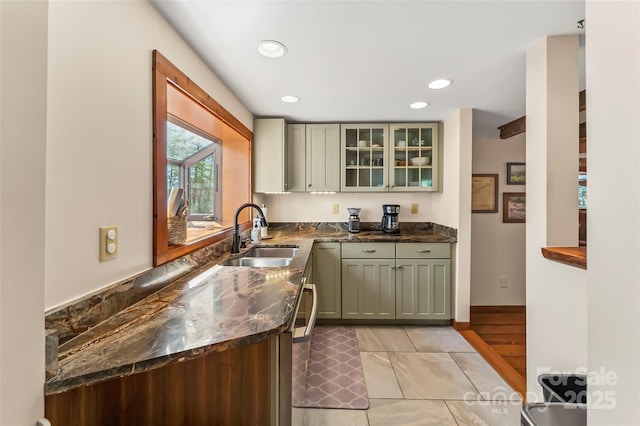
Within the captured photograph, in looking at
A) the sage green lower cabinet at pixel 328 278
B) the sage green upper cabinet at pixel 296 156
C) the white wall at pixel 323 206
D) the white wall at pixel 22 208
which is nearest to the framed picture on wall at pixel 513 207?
the white wall at pixel 323 206

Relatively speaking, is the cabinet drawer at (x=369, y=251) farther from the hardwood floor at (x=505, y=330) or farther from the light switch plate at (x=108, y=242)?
the light switch plate at (x=108, y=242)

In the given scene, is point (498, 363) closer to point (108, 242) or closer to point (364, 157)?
point (364, 157)

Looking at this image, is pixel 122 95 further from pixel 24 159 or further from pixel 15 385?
pixel 15 385

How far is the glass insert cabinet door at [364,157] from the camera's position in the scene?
308 centimetres

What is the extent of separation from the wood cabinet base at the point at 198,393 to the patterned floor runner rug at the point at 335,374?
0.71 metres

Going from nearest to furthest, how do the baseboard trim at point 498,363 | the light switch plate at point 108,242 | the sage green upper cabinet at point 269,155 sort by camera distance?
the light switch plate at point 108,242 < the baseboard trim at point 498,363 < the sage green upper cabinet at point 269,155

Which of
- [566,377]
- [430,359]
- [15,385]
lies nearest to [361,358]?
[430,359]

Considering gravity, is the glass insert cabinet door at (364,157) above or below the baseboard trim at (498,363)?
above

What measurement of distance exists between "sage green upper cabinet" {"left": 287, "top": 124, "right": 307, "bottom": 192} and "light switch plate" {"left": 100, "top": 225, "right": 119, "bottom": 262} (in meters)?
2.16

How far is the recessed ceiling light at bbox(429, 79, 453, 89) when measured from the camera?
200 centimetres

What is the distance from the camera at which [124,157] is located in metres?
1.05

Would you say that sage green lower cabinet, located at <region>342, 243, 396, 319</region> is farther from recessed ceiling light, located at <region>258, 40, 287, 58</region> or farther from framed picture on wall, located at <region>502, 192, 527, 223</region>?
recessed ceiling light, located at <region>258, 40, 287, 58</region>

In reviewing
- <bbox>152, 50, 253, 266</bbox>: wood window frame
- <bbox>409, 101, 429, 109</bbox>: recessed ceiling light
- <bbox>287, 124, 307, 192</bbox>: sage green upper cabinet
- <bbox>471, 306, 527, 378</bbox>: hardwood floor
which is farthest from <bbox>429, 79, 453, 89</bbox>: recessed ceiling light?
<bbox>471, 306, 527, 378</bbox>: hardwood floor

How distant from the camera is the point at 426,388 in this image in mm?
1863
